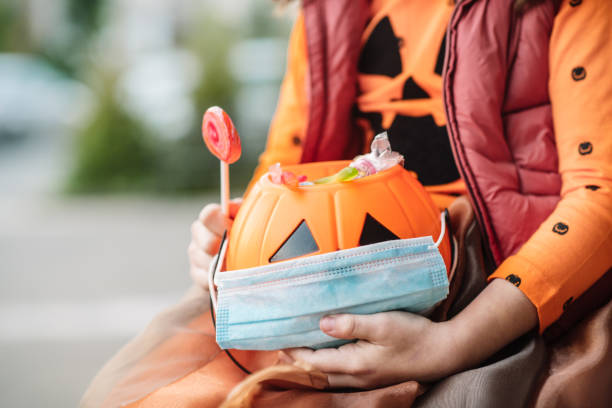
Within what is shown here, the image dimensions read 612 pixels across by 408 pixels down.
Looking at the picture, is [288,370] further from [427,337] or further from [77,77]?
[77,77]

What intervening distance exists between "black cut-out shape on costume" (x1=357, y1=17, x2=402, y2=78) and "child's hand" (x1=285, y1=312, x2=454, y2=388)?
0.68 meters

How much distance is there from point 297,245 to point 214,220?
0.87 feet

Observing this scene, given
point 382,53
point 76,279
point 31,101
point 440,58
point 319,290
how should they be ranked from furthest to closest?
point 31,101, point 76,279, point 382,53, point 440,58, point 319,290

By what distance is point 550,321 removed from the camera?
0.95 metres

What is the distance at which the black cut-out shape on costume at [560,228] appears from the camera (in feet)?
3.19

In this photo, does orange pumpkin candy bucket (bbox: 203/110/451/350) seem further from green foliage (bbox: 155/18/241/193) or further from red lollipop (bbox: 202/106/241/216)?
green foliage (bbox: 155/18/241/193)

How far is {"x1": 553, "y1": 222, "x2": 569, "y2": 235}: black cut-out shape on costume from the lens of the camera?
3.19ft

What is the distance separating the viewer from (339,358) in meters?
0.88

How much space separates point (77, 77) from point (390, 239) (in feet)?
48.6

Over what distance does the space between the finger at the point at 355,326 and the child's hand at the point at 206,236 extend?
32 cm

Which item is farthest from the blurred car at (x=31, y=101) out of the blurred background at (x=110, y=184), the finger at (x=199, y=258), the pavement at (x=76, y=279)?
the finger at (x=199, y=258)

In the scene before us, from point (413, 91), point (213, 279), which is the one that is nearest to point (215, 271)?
point (213, 279)

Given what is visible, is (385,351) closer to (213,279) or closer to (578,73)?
(213,279)

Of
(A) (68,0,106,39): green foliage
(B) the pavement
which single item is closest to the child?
(B) the pavement
